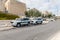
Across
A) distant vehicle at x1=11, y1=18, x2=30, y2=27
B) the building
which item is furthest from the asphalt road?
the building

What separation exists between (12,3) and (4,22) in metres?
72.2

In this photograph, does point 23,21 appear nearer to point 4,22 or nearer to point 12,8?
point 4,22

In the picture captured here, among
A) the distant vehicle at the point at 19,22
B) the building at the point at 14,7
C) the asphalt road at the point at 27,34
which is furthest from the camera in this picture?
the building at the point at 14,7

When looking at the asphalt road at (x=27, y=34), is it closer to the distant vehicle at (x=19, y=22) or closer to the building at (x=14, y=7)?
the distant vehicle at (x=19, y=22)

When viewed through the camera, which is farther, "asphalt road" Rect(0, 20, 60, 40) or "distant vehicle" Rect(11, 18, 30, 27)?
"distant vehicle" Rect(11, 18, 30, 27)

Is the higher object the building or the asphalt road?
the building

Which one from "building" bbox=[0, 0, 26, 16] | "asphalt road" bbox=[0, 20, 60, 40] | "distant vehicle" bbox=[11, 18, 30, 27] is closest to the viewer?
"asphalt road" bbox=[0, 20, 60, 40]

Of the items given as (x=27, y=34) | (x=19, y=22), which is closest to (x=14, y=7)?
(x=19, y=22)

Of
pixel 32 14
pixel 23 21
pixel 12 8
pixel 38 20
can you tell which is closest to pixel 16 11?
pixel 12 8

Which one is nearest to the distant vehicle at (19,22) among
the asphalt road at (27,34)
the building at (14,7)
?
the asphalt road at (27,34)

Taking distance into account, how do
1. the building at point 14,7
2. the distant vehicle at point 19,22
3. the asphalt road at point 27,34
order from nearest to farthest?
the asphalt road at point 27,34 → the distant vehicle at point 19,22 → the building at point 14,7

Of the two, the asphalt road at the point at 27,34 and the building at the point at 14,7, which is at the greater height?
the building at the point at 14,7

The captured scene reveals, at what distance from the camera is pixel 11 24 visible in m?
37.3

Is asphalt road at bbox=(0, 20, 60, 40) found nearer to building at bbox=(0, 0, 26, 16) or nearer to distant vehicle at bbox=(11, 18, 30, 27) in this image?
distant vehicle at bbox=(11, 18, 30, 27)
